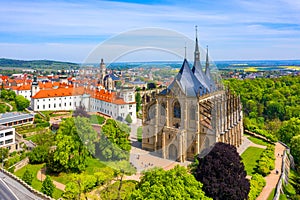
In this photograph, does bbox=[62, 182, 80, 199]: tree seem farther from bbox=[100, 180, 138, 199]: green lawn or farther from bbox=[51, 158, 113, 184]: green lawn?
bbox=[51, 158, 113, 184]: green lawn

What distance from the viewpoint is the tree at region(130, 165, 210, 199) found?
1988 centimetres

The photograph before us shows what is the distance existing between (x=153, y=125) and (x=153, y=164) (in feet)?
22.2

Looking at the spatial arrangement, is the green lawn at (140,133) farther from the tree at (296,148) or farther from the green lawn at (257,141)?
the tree at (296,148)

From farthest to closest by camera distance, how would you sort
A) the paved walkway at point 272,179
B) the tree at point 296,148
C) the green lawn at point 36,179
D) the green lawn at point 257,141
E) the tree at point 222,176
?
the green lawn at point 257,141 < the tree at point 296,148 < the paved walkway at point 272,179 < the green lawn at point 36,179 < the tree at point 222,176

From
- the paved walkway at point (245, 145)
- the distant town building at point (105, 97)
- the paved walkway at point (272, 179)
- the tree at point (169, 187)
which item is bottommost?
the paved walkway at point (272, 179)

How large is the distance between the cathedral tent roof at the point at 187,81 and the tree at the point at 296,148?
19.3 meters

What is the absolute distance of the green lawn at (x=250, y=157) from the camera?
37.9 meters

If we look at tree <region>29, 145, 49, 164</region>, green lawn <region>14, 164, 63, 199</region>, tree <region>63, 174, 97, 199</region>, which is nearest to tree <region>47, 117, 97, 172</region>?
green lawn <region>14, 164, 63, 199</region>

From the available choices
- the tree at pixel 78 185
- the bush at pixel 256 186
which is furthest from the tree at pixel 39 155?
the bush at pixel 256 186

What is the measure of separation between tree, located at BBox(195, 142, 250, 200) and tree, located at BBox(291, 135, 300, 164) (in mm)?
22568

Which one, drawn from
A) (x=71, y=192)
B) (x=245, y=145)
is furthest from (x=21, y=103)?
(x=245, y=145)

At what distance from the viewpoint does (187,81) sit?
39.2 meters

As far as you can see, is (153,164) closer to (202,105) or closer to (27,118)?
(202,105)

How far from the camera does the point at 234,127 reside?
4444 centimetres
